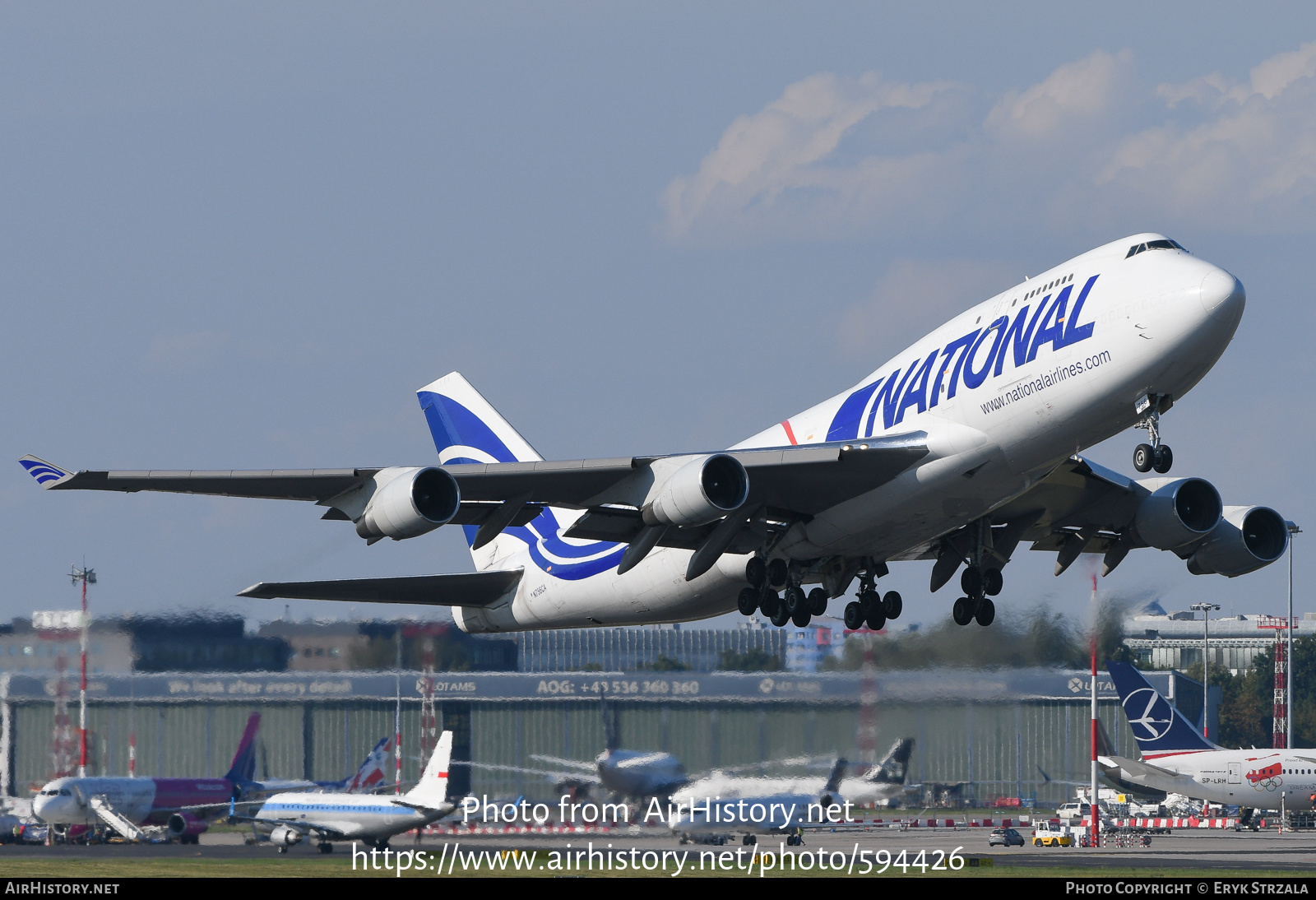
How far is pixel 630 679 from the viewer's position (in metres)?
43.8

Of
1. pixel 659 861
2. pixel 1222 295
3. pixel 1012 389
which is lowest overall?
pixel 659 861

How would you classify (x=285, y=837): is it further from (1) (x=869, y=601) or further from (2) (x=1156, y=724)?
(2) (x=1156, y=724)

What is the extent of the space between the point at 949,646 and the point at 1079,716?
25.1 ft

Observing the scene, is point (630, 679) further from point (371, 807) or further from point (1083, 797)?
point (1083, 797)

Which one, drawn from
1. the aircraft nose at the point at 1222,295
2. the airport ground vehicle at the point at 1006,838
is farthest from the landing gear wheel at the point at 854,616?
the airport ground vehicle at the point at 1006,838

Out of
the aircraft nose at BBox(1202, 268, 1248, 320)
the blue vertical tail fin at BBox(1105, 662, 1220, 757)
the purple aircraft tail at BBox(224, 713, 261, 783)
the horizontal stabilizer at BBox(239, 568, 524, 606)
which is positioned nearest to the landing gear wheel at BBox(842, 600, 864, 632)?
the horizontal stabilizer at BBox(239, 568, 524, 606)

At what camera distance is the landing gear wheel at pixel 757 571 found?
3062 centimetres

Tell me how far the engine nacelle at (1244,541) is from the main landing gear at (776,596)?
8209mm

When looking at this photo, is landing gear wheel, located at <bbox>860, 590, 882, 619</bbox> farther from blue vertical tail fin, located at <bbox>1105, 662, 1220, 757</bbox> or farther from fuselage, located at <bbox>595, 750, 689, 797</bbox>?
blue vertical tail fin, located at <bbox>1105, 662, 1220, 757</bbox>

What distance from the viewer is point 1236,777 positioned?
5666 cm

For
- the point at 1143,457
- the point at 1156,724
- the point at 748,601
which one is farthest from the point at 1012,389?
the point at 1156,724

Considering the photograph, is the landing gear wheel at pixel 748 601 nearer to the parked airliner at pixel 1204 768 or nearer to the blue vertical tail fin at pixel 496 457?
the blue vertical tail fin at pixel 496 457

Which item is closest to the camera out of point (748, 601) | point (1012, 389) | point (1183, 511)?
point (1012, 389)

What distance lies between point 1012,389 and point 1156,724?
112ft
